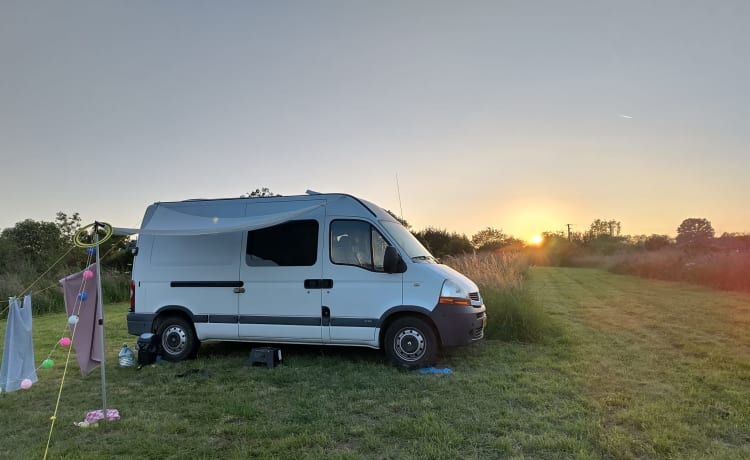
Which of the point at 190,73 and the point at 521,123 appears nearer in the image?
the point at 190,73

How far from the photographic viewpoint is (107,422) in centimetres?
446

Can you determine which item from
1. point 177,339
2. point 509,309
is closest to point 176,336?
point 177,339

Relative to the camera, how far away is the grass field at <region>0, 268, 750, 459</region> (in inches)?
150

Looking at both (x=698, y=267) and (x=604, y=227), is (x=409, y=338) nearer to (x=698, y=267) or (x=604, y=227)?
(x=698, y=267)

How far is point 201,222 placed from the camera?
255 inches

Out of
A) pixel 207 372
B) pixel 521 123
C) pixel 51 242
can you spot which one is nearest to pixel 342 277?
→ pixel 207 372

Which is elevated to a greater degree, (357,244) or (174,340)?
(357,244)

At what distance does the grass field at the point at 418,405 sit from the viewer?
3.82 m

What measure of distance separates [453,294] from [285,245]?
2574mm

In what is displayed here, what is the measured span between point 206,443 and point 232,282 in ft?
10.5

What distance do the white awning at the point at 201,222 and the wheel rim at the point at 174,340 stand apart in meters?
1.68

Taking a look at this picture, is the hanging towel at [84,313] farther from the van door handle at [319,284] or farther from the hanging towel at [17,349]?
the van door handle at [319,284]

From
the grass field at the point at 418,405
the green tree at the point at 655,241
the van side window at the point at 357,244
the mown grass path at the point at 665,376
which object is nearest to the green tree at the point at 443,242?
the mown grass path at the point at 665,376

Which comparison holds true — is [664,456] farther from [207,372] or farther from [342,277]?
[207,372]
